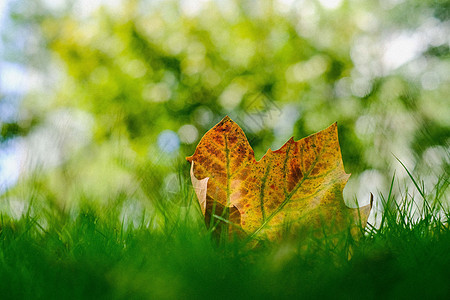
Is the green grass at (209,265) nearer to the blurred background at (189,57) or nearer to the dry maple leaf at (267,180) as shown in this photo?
the dry maple leaf at (267,180)

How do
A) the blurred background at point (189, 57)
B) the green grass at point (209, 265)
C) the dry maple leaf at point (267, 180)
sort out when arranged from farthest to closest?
the blurred background at point (189, 57) → the dry maple leaf at point (267, 180) → the green grass at point (209, 265)

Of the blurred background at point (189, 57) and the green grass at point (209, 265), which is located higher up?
the blurred background at point (189, 57)

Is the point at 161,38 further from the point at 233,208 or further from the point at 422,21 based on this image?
the point at 233,208

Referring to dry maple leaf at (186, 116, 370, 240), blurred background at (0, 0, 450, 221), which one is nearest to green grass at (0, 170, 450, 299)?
dry maple leaf at (186, 116, 370, 240)

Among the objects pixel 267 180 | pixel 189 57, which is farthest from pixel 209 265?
pixel 189 57

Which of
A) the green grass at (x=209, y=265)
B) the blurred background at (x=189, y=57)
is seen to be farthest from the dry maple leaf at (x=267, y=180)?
the blurred background at (x=189, y=57)

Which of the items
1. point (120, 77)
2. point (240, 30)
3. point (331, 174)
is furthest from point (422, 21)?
point (331, 174)
